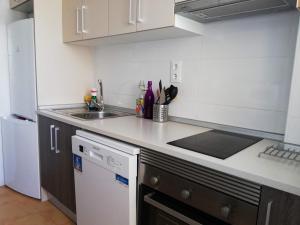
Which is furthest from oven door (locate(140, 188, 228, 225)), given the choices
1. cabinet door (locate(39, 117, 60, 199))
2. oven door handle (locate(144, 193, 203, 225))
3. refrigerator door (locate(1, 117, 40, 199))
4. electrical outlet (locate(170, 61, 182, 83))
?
refrigerator door (locate(1, 117, 40, 199))

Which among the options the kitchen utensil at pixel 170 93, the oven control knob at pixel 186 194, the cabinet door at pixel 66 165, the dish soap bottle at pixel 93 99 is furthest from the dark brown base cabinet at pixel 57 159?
the oven control knob at pixel 186 194

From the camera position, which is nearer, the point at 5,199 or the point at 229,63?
the point at 229,63

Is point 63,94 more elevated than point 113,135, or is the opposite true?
point 63,94

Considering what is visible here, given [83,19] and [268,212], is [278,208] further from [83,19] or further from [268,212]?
[83,19]

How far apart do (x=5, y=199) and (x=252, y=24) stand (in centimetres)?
248

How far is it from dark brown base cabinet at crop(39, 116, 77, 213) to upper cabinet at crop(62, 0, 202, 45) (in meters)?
0.74

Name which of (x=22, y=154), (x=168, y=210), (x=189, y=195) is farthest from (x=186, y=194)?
(x=22, y=154)

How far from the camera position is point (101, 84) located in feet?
7.64

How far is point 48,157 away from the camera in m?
1.99

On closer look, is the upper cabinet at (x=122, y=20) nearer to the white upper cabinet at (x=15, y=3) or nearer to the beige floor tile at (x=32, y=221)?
the white upper cabinet at (x=15, y=3)

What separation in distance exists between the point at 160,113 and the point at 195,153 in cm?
69

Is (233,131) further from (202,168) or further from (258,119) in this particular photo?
(202,168)

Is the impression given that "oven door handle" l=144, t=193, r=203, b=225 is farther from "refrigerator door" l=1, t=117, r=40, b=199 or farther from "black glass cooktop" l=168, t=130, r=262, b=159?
"refrigerator door" l=1, t=117, r=40, b=199

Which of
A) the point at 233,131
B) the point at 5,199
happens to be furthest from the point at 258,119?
the point at 5,199
